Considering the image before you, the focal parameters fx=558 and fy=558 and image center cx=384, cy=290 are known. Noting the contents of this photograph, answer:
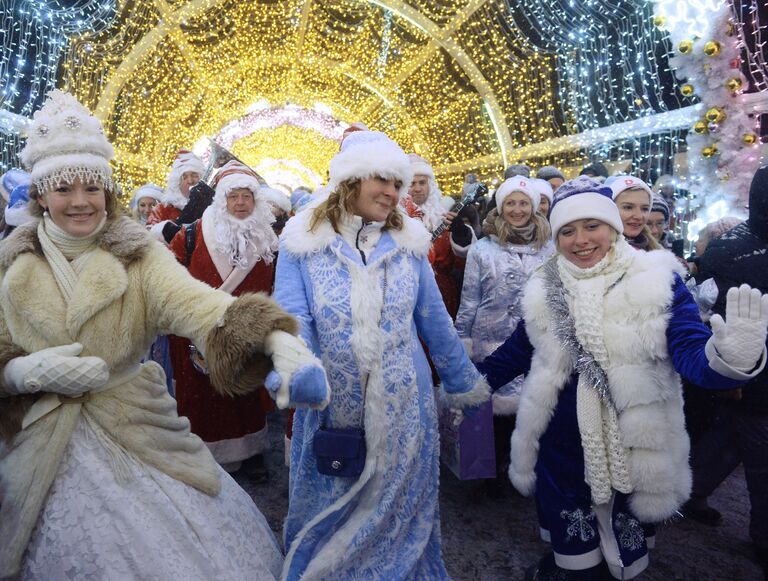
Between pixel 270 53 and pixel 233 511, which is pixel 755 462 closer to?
pixel 233 511

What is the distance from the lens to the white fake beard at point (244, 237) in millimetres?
3852

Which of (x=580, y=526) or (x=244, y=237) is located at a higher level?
(x=244, y=237)

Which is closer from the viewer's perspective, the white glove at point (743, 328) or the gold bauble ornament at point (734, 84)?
the white glove at point (743, 328)

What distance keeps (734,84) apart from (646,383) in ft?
19.2

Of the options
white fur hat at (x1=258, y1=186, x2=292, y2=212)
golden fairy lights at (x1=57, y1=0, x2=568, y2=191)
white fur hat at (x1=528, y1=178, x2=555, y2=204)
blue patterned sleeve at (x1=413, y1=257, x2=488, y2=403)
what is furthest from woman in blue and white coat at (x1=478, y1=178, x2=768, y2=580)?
golden fairy lights at (x1=57, y1=0, x2=568, y2=191)

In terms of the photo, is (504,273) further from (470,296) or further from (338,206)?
(338,206)

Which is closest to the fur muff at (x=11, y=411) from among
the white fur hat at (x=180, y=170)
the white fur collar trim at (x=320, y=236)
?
the white fur collar trim at (x=320, y=236)

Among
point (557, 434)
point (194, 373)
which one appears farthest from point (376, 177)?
point (194, 373)

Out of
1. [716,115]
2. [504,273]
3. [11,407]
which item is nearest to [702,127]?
[716,115]

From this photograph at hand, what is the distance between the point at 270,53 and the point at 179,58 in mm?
1617

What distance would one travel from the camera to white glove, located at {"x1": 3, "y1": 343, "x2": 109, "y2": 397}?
159 centimetres

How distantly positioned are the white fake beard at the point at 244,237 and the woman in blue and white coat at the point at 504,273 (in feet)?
4.81

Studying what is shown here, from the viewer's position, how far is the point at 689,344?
6.44 ft

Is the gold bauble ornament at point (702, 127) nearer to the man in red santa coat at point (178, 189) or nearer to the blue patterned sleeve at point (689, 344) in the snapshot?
the blue patterned sleeve at point (689, 344)
